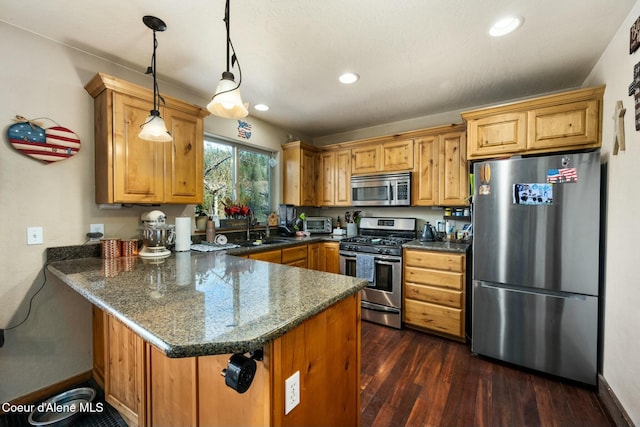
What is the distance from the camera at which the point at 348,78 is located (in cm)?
237

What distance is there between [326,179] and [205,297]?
3.06 m

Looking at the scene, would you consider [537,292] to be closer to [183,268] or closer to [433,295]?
Answer: [433,295]

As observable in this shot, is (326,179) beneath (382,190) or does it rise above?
above

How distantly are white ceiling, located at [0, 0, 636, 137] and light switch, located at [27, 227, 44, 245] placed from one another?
4.35 feet

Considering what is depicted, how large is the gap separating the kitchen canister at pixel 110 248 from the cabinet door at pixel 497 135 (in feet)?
10.3

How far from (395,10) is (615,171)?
A: 5.88 ft

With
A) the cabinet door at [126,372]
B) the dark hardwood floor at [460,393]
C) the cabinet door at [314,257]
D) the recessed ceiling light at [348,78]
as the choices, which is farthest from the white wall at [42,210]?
the dark hardwood floor at [460,393]

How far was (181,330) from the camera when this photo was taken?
0.77 m

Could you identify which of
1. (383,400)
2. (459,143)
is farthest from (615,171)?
(383,400)

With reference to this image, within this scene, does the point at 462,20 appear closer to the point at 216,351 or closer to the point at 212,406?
the point at 216,351

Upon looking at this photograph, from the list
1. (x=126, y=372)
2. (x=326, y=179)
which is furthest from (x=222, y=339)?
(x=326, y=179)

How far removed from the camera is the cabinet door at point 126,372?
129 centimetres

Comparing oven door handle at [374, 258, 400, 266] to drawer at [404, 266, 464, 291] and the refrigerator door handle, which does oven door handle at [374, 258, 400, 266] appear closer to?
drawer at [404, 266, 464, 291]

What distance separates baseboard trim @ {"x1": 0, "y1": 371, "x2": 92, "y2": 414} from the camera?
67.7 inches
